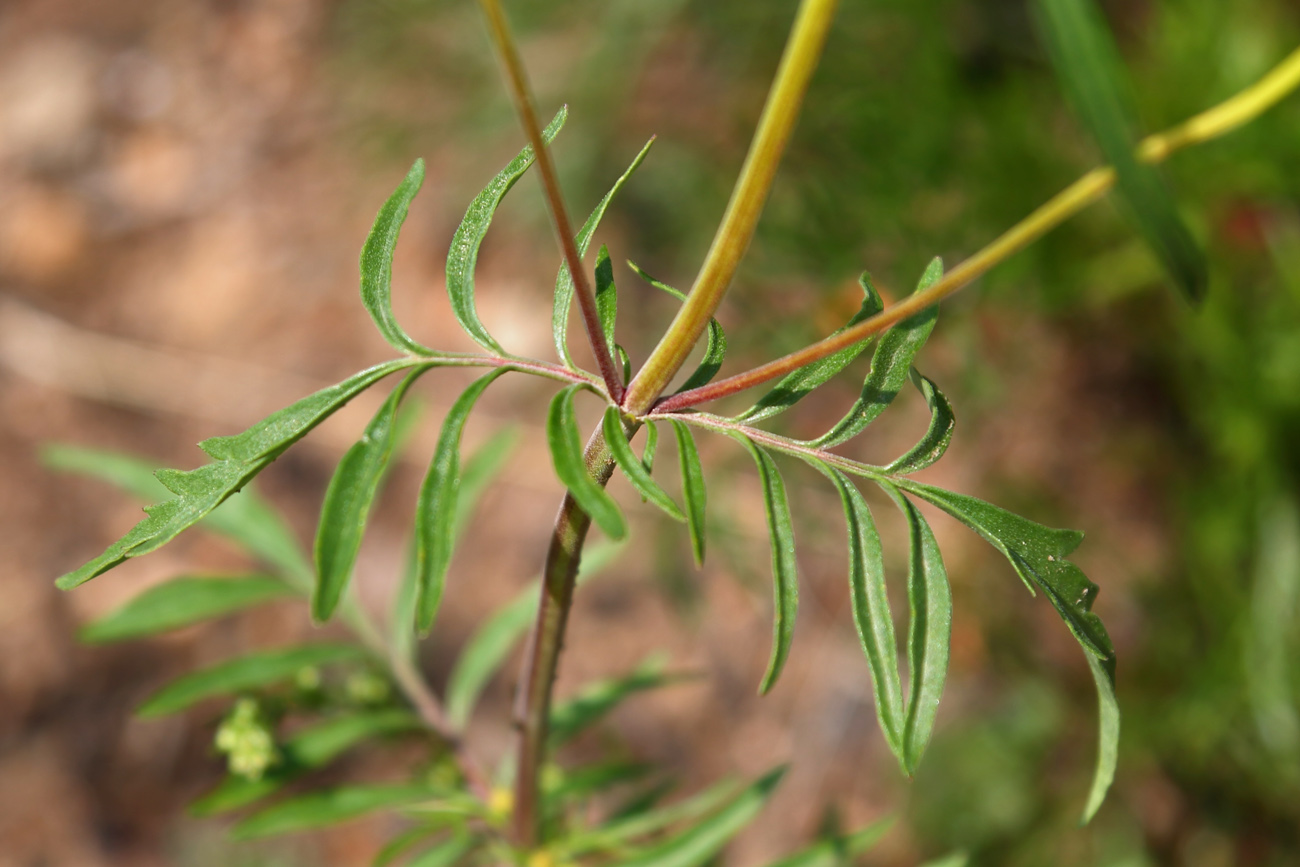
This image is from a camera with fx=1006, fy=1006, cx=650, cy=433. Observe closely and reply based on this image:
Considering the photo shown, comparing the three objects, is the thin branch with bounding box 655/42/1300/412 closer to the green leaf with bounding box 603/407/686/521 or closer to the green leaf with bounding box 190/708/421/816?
the green leaf with bounding box 603/407/686/521

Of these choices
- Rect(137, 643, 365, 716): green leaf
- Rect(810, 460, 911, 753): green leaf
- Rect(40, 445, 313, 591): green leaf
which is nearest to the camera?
Rect(810, 460, 911, 753): green leaf

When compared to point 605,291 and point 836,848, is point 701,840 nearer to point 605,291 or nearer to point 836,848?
Answer: point 836,848

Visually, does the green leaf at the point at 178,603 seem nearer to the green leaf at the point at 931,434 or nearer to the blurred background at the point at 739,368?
the green leaf at the point at 931,434

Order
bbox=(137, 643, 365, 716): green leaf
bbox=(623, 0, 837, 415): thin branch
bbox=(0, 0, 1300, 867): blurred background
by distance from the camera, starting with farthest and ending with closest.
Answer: bbox=(0, 0, 1300, 867): blurred background
bbox=(137, 643, 365, 716): green leaf
bbox=(623, 0, 837, 415): thin branch

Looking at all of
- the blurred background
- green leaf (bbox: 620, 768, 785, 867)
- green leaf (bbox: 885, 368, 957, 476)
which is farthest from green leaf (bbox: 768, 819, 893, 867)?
the blurred background

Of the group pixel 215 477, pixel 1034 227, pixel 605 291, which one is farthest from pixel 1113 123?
pixel 215 477

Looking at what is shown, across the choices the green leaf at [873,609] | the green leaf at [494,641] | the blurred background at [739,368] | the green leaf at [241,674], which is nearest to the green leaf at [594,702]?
the green leaf at [494,641]
